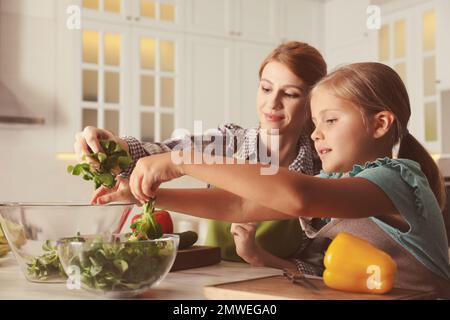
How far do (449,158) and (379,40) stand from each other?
37.1 inches

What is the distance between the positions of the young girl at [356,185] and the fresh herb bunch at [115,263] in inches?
4.3

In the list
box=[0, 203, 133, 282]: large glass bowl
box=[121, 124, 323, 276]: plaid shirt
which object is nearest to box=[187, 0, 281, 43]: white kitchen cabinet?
box=[121, 124, 323, 276]: plaid shirt

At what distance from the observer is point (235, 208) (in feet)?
3.67

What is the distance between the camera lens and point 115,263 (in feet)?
2.26

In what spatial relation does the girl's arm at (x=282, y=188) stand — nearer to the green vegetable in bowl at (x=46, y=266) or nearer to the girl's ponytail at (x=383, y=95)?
the green vegetable in bowl at (x=46, y=266)

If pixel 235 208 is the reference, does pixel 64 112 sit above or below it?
above

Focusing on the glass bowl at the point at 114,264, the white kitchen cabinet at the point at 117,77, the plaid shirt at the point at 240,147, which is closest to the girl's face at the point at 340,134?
the plaid shirt at the point at 240,147

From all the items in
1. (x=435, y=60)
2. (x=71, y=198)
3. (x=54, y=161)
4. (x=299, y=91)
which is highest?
(x=435, y=60)

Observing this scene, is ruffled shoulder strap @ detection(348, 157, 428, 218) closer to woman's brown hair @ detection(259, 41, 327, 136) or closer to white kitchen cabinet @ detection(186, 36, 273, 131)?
woman's brown hair @ detection(259, 41, 327, 136)

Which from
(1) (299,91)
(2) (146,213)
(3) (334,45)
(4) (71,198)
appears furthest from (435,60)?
(2) (146,213)

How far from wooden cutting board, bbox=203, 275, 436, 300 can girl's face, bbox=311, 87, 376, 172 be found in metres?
0.42

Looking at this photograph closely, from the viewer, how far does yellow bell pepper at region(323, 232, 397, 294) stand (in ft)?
2.41

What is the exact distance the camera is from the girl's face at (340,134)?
1.15 meters

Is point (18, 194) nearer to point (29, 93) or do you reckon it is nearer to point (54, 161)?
point (54, 161)
